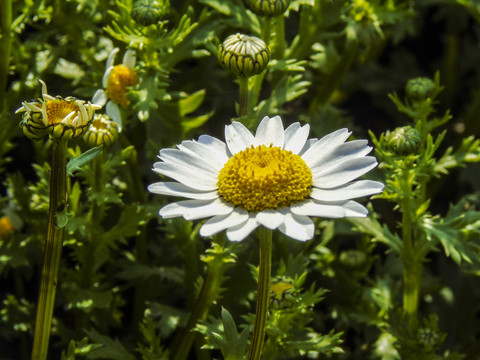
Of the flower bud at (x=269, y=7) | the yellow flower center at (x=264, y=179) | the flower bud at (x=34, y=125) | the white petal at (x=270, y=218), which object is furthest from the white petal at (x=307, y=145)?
the flower bud at (x=34, y=125)

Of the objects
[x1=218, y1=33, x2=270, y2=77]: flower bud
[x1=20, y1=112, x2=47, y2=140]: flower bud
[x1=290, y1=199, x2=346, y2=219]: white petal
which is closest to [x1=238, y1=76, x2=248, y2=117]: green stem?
[x1=218, y1=33, x2=270, y2=77]: flower bud

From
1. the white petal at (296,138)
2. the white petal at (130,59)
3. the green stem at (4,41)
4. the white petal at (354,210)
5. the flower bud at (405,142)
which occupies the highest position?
the green stem at (4,41)

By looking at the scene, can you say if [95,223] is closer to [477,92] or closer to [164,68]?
[164,68]

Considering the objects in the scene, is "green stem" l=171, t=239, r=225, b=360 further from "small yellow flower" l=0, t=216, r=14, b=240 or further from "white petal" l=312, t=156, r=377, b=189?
"small yellow flower" l=0, t=216, r=14, b=240

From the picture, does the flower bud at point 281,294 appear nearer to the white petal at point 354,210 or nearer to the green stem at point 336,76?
the white petal at point 354,210

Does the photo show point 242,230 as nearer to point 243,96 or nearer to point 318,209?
point 318,209

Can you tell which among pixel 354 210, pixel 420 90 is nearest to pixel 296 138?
pixel 354 210

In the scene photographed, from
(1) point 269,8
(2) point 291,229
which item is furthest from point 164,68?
(2) point 291,229
